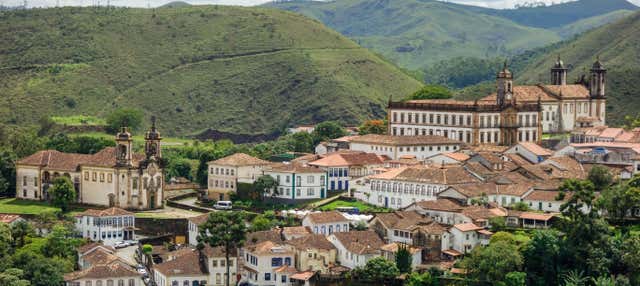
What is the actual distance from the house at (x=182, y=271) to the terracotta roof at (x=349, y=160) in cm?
1845

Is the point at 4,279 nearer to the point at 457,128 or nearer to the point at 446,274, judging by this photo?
the point at 446,274

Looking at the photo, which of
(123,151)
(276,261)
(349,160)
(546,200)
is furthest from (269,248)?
(123,151)

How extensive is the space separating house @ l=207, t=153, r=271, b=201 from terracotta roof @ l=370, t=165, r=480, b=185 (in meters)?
9.21

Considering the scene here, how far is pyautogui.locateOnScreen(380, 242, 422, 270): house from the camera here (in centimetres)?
7019

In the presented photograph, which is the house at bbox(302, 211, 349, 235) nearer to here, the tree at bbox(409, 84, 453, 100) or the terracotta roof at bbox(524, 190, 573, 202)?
the terracotta roof at bbox(524, 190, 573, 202)

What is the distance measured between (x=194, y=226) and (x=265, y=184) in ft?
27.0

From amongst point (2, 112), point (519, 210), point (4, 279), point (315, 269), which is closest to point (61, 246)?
point (4, 279)

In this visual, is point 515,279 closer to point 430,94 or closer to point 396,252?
point 396,252

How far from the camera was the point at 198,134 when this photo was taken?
141250mm

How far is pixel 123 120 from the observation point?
12606 cm

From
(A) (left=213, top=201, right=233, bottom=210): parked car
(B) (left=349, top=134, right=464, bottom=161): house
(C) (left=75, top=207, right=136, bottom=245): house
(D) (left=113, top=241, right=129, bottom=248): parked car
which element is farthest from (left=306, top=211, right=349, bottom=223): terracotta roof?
(B) (left=349, top=134, right=464, bottom=161): house

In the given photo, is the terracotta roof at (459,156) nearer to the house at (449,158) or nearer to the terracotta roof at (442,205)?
the house at (449,158)

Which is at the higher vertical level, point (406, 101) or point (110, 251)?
point (406, 101)

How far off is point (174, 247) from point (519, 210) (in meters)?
21.6
